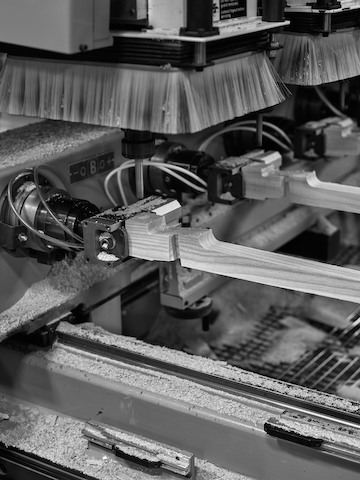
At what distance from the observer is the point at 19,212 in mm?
1375

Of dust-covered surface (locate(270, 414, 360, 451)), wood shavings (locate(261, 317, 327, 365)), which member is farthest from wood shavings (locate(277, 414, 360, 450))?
wood shavings (locate(261, 317, 327, 365))

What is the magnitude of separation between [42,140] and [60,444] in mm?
547

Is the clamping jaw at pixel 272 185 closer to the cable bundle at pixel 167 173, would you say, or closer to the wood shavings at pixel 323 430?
the cable bundle at pixel 167 173

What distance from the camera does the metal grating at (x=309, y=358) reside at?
1.75m

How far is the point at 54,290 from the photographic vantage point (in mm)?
1461

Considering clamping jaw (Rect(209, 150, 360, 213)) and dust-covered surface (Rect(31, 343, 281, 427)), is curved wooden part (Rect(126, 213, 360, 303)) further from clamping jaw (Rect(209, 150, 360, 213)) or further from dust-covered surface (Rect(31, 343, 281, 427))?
clamping jaw (Rect(209, 150, 360, 213))

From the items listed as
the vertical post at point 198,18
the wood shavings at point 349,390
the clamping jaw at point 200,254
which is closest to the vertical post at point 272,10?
the vertical post at point 198,18

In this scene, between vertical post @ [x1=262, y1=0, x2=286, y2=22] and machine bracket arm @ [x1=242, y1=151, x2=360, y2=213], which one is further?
machine bracket arm @ [x1=242, y1=151, x2=360, y2=213]

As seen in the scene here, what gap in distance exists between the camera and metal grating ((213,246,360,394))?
175 cm

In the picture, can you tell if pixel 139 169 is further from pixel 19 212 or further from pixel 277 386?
pixel 277 386

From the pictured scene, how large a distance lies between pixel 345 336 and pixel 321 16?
0.82m

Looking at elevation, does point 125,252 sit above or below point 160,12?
below

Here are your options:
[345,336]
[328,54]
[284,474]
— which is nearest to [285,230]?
[345,336]

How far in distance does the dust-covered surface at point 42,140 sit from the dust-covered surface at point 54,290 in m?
0.19
